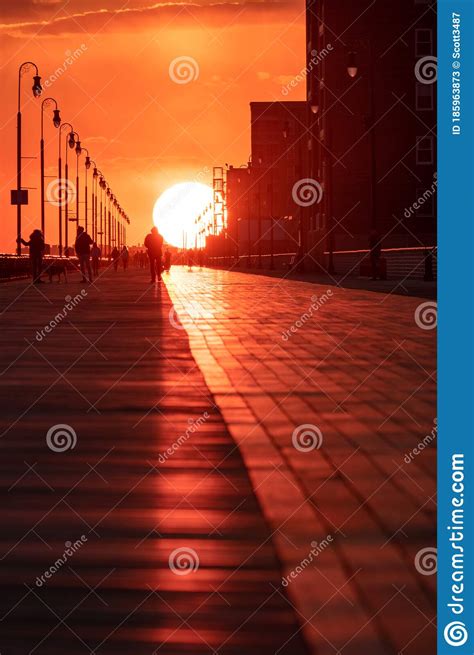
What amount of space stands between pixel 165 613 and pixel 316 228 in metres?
92.9

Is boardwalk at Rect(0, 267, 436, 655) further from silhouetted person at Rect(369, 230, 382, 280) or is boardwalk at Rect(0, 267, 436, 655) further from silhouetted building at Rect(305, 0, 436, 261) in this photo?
silhouetted building at Rect(305, 0, 436, 261)

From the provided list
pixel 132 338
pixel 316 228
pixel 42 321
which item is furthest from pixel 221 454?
pixel 316 228

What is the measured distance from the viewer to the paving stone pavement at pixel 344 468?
4199 millimetres

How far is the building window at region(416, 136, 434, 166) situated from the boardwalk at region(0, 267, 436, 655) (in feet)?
251

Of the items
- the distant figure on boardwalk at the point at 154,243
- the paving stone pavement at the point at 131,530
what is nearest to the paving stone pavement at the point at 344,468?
the paving stone pavement at the point at 131,530

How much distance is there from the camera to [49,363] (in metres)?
13.2

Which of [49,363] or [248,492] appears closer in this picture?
[248,492]

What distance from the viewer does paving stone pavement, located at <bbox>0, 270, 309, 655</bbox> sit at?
13.0ft

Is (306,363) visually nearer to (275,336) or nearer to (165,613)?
(275,336)

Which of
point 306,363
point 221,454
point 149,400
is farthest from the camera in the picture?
point 306,363
